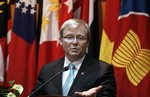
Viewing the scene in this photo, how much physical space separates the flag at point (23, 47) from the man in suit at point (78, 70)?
83 cm

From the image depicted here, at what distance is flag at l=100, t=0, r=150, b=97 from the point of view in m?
3.04

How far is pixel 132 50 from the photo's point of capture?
3072 mm

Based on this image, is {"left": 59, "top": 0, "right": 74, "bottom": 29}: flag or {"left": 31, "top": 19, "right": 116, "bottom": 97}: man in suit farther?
{"left": 59, "top": 0, "right": 74, "bottom": 29}: flag

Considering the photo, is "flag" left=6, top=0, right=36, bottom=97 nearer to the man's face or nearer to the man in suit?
the man in suit

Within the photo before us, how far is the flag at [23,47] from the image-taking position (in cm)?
353

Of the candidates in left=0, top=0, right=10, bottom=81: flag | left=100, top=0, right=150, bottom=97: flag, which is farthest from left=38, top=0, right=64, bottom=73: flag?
left=100, top=0, right=150, bottom=97: flag

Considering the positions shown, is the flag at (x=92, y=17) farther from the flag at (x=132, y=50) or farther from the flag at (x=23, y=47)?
the flag at (x=23, y=47)

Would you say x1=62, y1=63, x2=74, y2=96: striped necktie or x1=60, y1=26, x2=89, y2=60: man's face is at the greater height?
x1=60, y1=26, x2=89, y2=60: man's face

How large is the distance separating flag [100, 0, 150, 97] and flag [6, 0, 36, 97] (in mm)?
870

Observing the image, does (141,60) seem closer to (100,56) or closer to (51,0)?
(100,56)

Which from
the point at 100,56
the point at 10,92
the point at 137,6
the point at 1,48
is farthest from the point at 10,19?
the point at 10,92

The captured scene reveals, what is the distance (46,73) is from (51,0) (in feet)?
3.39

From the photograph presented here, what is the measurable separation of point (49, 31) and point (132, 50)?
3.04 ft

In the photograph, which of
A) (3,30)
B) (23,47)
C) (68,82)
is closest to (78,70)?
(68,82)
